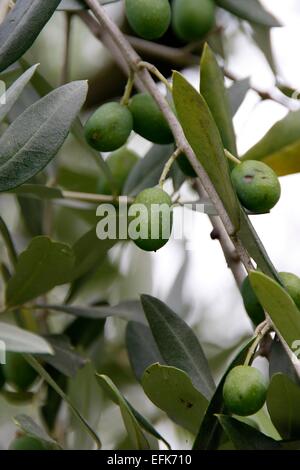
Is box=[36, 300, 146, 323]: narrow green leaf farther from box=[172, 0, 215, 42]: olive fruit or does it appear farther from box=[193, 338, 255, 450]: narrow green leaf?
box=[172, 0, 215, 42]: olive fruit

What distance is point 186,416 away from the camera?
109 centimetres

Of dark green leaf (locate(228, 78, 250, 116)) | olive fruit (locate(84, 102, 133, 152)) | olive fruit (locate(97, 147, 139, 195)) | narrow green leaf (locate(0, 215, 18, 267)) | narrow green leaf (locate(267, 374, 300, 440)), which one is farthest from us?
olive fruit (locate(97, 147, 139, 195))

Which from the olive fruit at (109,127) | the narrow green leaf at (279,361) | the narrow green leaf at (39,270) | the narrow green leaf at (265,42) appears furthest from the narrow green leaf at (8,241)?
the narrow green leaf at (265,42)

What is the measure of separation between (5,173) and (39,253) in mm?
202

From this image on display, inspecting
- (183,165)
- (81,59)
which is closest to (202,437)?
(183,165)

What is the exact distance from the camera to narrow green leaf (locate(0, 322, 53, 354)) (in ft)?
2.83

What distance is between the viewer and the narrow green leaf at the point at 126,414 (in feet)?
3.28

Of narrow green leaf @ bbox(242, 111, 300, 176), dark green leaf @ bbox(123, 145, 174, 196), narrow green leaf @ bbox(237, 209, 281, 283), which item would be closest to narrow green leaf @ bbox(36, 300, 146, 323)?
dark green leaf @ bbox(123, 145, 174, 196)

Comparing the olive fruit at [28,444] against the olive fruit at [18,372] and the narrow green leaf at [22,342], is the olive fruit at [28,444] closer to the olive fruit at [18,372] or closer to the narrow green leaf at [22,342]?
the olive fruit at [18,372]

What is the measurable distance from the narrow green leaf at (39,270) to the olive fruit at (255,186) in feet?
0.93

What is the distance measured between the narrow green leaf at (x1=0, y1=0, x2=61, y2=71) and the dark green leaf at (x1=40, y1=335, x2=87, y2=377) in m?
0.41

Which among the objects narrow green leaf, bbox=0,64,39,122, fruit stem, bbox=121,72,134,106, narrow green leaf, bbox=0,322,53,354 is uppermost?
narrow green leaf, bbox=0,64,39,122

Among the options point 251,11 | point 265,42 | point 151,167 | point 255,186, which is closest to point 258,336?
point 255,186
